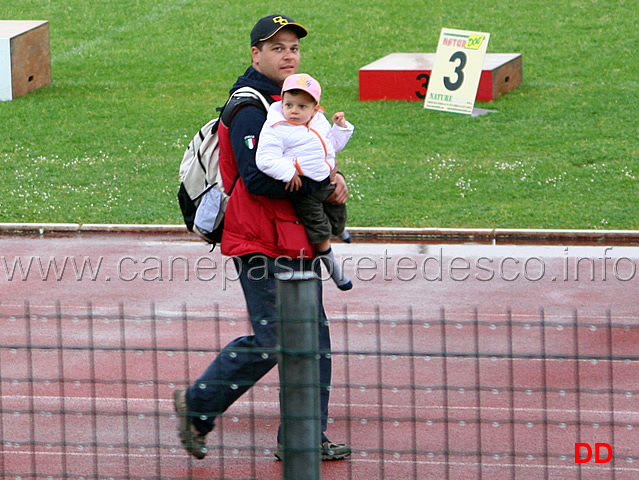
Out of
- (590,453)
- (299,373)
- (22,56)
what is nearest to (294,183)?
(299,373)

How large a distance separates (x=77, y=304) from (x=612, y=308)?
3962 mm

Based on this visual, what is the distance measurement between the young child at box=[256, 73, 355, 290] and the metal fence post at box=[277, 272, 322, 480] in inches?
50.4

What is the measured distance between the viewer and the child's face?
15.8 ft

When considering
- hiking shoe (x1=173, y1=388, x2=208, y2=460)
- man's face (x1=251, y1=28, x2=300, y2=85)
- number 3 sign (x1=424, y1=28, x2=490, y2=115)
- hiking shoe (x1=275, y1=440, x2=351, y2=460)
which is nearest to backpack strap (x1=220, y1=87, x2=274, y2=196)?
man's face (x1=251, y1=28, x2=300, y2=85)

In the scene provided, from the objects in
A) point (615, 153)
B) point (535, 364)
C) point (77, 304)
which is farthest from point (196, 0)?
point (535, 364)

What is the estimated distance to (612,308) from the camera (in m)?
7.79

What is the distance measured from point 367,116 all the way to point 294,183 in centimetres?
1018

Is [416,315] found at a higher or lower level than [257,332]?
lower

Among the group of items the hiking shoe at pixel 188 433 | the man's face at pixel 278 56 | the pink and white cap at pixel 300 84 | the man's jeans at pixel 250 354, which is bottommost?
the hiking shoe at pixel 188 433

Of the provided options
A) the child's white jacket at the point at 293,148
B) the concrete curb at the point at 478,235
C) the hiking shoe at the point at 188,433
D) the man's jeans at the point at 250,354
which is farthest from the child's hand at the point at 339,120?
the concrete curb at the point at 478,235

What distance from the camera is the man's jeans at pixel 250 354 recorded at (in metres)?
4.79

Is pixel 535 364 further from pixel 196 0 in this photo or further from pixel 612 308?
pixel 196 0

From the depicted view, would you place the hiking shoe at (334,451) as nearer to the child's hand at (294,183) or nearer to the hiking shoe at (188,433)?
the hiking shoe at (188,433)

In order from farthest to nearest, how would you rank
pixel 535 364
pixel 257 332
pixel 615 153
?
pixel 615 153 < pixel 535 364 < pixel 257 332
